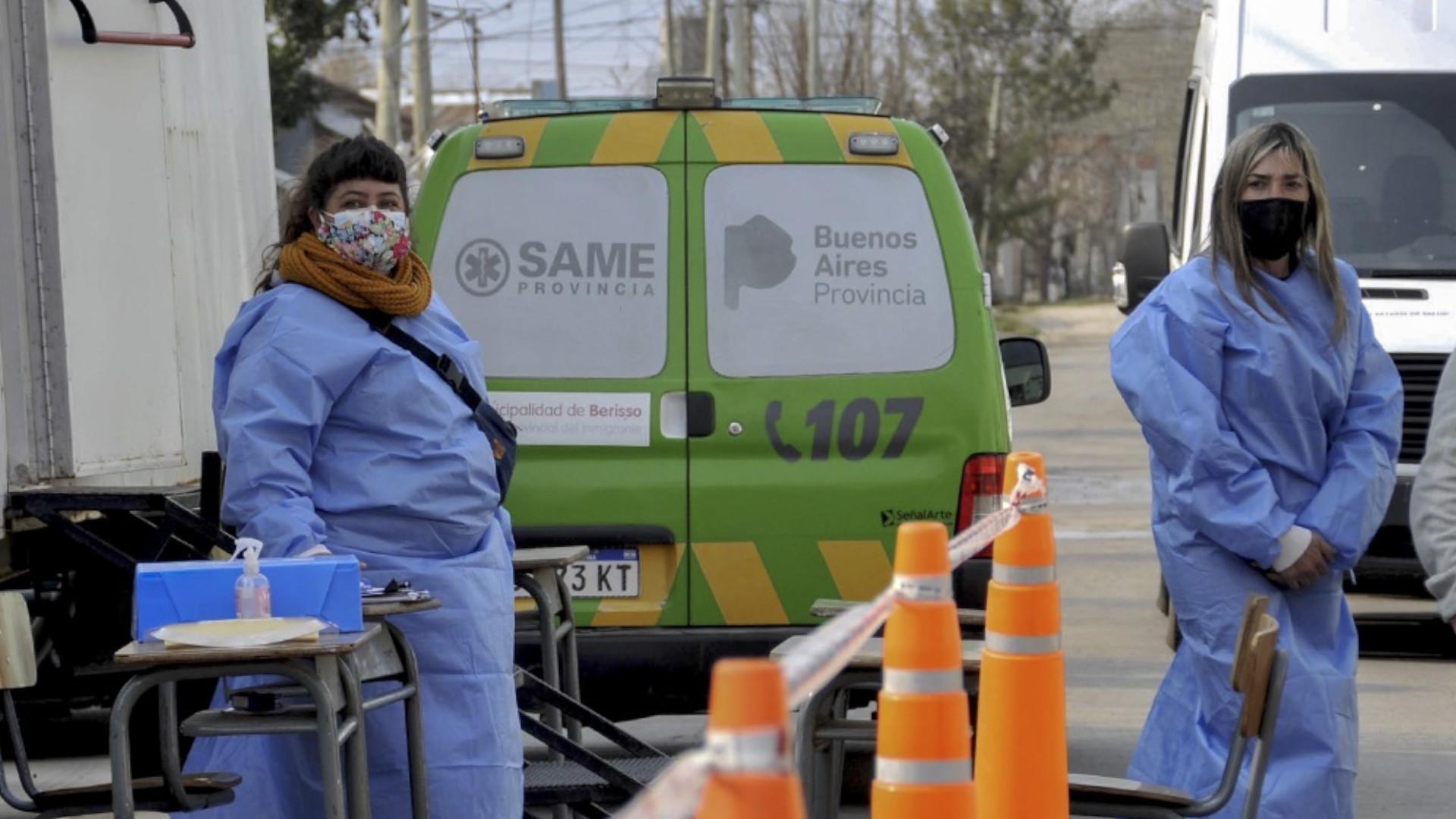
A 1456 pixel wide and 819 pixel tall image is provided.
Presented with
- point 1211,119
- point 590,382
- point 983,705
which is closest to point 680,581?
point 590,382

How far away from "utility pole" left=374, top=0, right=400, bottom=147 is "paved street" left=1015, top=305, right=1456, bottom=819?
26.4 ft

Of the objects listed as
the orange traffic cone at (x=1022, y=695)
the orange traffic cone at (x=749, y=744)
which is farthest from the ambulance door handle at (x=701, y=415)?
the orange traffic cone at (x=749, y=744)

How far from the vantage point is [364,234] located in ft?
16.4

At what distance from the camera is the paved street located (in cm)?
782

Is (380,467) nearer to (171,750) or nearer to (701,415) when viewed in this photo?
(171,750)

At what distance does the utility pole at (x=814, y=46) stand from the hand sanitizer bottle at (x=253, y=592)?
4289 centimetres

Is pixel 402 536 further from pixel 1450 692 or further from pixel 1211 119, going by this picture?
pixel 1211 119

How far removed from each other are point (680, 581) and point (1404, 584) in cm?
683

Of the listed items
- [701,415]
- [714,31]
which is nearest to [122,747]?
[701,415]

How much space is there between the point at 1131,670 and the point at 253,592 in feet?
20.4

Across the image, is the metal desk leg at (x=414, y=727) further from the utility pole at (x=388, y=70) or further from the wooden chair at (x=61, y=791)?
the utility pole at (x=388, y=70)

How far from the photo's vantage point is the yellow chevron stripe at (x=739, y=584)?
668 centimetres

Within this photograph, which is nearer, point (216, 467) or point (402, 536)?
point (402, 536)

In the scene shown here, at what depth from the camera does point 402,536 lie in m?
5.00
